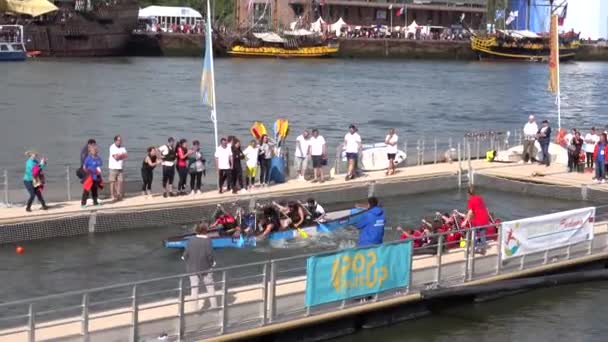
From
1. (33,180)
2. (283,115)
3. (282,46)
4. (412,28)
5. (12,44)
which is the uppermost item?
(412,28)

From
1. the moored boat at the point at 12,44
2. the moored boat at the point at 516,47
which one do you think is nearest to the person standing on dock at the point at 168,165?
the moored boat at the point at 12,44

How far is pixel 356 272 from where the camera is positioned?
58.5 feet

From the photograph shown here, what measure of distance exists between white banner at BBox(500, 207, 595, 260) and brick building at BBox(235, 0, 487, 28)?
113 metres

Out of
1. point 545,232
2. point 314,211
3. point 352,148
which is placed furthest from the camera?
point 352,148

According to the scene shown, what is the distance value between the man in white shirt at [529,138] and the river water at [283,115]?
3291 millimetres

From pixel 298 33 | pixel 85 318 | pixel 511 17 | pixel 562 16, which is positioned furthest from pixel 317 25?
pixel 85 318

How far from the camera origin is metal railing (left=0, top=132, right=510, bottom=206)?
27.5m

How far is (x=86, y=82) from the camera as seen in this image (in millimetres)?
86062

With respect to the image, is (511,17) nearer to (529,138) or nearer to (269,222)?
(529,138)

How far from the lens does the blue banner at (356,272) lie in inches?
680

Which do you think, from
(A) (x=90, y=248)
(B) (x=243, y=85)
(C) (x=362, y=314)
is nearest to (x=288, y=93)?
(B) (x=243, y=85)

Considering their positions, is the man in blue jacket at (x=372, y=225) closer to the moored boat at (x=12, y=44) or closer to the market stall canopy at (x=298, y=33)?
the moored boat at (x=12, y=44)

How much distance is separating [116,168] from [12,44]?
81.6m

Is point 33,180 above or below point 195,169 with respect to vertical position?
above
